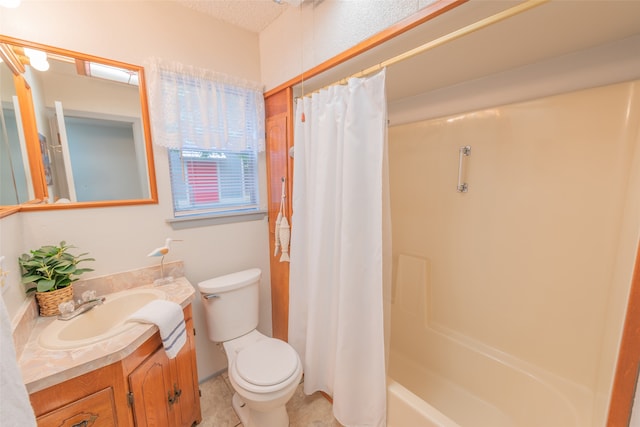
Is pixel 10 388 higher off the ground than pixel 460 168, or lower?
lower

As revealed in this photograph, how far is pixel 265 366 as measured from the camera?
1.36 meters

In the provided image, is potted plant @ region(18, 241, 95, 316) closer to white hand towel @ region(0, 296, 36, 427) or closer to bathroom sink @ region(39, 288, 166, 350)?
bathroom sink @ region(39, 288, 166, 350)

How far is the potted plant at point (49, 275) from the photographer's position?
1.10 meters

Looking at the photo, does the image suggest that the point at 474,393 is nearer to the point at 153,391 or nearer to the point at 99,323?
the point at 153,391

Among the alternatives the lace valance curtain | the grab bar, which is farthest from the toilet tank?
the grab bar

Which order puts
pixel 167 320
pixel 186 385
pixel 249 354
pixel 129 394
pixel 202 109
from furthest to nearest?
1. pixel 202 109
2. pixel 249 354
3. pixel 186 385
4. pixel 167 320
5. pixel 129 394

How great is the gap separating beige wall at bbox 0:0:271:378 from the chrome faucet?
0.50 ft

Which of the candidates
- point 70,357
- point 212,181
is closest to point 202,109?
point 212,181

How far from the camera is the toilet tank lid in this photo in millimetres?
1565

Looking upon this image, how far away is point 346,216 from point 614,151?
51.0 inches

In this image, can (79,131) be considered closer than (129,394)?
No

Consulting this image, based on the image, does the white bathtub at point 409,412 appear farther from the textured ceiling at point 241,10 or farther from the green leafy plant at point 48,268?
the textured ceiling at point 241,10

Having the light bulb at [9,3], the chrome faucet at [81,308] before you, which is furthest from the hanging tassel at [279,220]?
the light bulb at [9,3]

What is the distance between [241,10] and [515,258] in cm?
227
